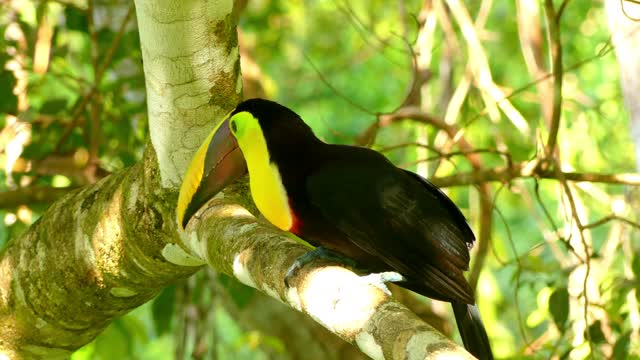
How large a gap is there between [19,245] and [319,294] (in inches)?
43.4

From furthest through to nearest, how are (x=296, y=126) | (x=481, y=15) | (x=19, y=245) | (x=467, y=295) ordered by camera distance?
(x=481, y=15), (x=19, y=245), (x=296, y=126), (x=467, y=295)

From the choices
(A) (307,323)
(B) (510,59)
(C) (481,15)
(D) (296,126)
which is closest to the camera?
(D) (296,126)

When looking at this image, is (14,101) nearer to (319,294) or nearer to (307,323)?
(307,323)

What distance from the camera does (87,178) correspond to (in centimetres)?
287

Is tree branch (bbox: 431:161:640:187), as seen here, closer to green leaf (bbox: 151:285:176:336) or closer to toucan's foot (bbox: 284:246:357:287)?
toucan's foot (bbox: 284:246:357:287)

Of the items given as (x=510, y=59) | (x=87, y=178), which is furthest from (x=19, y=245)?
(x=510, y=59)

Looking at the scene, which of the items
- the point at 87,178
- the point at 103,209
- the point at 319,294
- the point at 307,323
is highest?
the point at 319,294

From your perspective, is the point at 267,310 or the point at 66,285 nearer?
the point at 66,285

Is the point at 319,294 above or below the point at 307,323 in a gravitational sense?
above

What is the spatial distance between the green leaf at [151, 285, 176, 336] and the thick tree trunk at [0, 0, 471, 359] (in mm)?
434

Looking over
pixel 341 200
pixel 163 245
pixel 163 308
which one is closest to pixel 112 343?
pixel 163 308

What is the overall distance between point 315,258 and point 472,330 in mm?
503

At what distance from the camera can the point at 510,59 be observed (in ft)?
18.4

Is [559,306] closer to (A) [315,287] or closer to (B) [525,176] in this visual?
(B) [525,176]
